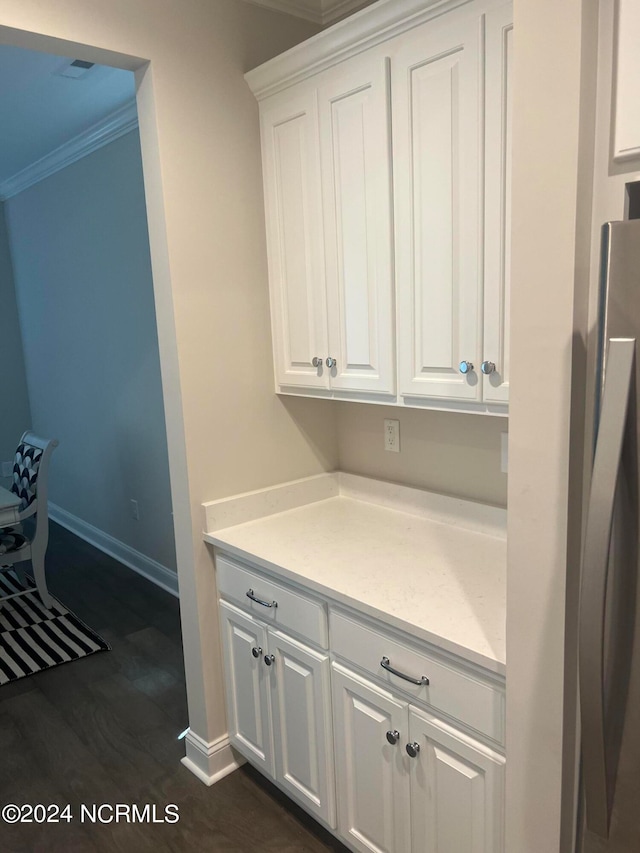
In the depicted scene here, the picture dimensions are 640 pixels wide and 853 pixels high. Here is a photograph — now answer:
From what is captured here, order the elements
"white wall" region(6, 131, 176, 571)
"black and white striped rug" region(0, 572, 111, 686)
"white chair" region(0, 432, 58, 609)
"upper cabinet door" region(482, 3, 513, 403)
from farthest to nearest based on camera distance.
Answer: "white wall" region(6, 131, 176, 571) → "white chair" region(0, 432, 58, 609) → "black and white striped rug" region(0, 572, 111, 686) → "upper cabinet door" region(482, 3, 513, 403)

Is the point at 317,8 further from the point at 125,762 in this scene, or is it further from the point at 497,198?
the point at 125,762

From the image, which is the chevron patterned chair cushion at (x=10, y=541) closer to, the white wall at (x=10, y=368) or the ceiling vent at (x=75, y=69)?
the white wall at (x=10, y=368)

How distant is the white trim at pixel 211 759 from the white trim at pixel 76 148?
2.92m

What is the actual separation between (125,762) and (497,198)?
2.30 meters

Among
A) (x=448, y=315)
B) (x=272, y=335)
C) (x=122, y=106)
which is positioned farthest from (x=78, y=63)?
(x=448, y=315)

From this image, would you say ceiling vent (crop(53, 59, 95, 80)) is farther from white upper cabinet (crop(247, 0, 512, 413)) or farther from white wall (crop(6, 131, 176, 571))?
white upper cabinet (crop(247, 0, 512, 413))

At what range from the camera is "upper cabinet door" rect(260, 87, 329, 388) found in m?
2.10

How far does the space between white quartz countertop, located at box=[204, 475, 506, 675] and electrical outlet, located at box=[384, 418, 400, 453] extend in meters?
0.15

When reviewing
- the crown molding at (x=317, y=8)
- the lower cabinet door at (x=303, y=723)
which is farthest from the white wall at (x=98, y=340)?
the lower cabinet door at (x=303, y=723)

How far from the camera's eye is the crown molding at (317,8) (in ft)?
7.34

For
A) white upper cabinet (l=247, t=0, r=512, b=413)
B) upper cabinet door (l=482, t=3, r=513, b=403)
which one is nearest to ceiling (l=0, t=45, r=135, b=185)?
white upper cabinet (l=247, t=0, r=512, b=413)

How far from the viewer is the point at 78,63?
281 centimetres

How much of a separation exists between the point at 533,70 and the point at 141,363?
10.0 ft

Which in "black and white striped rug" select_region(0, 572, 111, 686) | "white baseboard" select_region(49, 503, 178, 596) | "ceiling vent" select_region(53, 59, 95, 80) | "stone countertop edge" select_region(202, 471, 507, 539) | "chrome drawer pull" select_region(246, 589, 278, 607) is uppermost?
"ceiling vent" select_region(53, 59, 95, 80)
